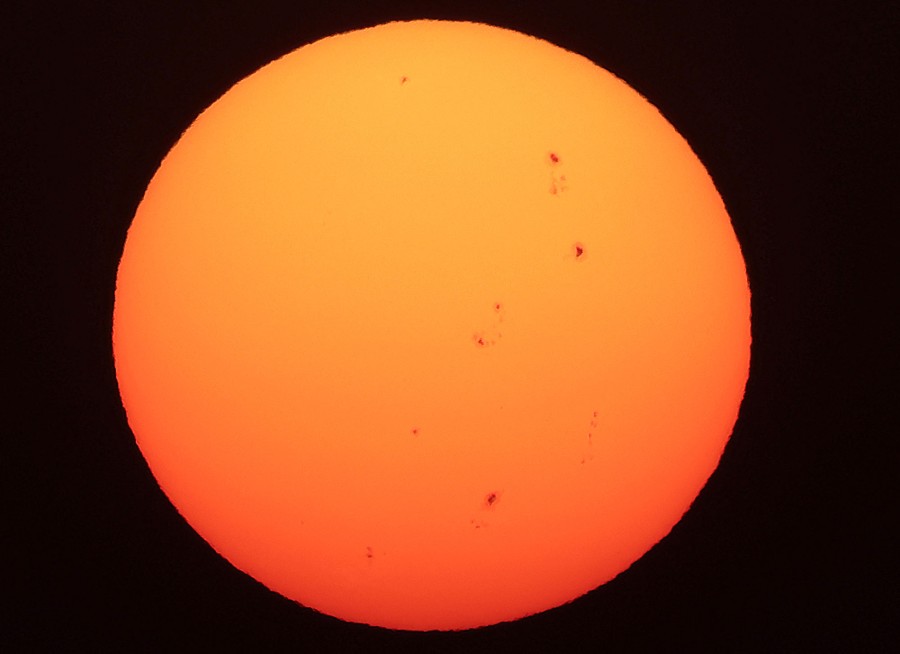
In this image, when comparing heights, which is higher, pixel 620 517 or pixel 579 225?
pixel 579 225

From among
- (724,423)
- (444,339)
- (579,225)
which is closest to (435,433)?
(444,339)

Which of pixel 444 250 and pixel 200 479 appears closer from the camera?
pixel 444 250

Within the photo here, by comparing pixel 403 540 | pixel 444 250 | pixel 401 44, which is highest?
pixel 401 44

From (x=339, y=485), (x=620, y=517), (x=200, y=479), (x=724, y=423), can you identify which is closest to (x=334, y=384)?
(x=339, y=485)

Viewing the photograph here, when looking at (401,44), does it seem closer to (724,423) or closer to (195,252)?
(195,252)

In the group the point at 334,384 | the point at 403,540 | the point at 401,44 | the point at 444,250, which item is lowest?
the point at 403,540

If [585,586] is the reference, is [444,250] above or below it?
above

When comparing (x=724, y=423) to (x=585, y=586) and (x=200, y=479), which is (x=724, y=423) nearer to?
(x=585, y=586)
